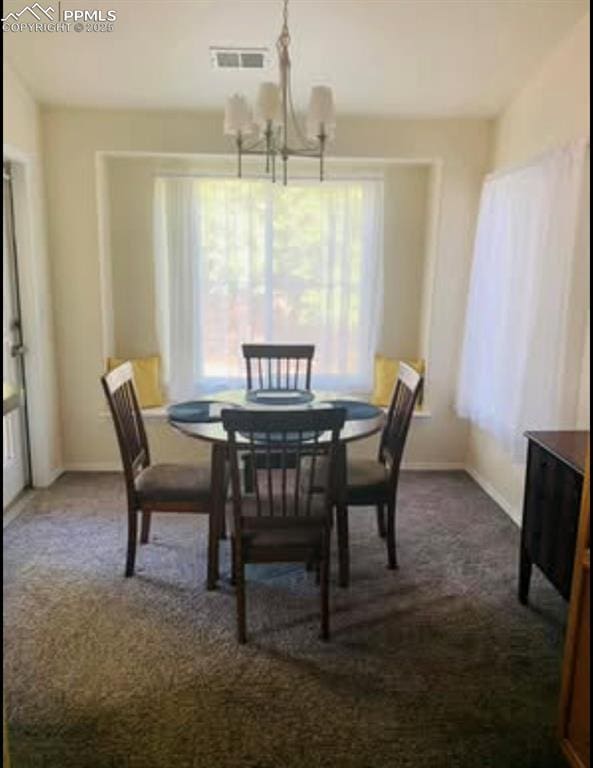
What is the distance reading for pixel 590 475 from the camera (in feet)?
5.41

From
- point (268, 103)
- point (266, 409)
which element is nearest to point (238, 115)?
point (268, 103)

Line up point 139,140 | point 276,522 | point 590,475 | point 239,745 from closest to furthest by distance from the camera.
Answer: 1. point 590,475
2. point 239,745
3. point 276,522
4. point 139,140

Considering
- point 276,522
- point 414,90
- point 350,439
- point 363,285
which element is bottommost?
point 276,522

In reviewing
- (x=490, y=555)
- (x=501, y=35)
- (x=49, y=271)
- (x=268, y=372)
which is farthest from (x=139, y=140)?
(x=490, y=555)

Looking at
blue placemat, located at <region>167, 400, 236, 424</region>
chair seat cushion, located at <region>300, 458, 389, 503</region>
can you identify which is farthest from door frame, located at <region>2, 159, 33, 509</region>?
chair seat cushion, located at <region>300, 458, 389, 503</region>

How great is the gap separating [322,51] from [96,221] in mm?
1800

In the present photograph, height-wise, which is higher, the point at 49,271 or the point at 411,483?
the point at 49,271

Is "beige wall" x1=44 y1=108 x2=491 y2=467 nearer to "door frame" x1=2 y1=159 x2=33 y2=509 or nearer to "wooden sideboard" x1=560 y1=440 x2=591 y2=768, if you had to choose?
"door frame" x1=2 y1=159 x2=33 y2=509

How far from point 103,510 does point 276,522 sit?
1708mm

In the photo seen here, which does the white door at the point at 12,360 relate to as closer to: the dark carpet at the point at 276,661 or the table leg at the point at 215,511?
the dark carpet at the point at 276,661

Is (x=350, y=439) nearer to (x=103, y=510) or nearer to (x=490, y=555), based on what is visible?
(x=490, y=555)

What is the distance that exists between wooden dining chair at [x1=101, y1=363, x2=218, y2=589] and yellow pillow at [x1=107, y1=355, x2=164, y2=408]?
136 cm

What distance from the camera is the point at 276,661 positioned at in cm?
223

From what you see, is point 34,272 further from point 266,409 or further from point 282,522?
point 282,522
